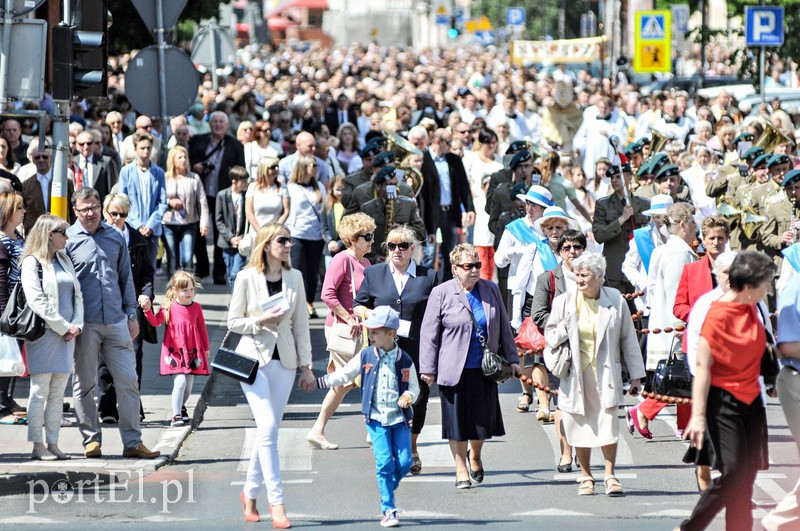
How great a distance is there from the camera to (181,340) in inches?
504

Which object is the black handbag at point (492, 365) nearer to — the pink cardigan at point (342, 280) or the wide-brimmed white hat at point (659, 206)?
the pink cardigan at point (342, 280)

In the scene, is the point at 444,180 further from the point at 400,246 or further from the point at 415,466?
the point at 415,466

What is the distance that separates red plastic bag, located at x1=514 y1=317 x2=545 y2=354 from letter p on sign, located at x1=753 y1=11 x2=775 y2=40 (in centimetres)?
1575

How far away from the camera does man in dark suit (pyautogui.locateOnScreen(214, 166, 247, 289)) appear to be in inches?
704

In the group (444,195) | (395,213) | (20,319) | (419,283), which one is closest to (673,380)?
(419,283)

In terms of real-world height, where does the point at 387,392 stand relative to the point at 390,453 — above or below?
above

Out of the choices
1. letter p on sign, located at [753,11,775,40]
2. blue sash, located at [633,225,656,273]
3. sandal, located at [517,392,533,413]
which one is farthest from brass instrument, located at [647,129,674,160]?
sandal, located at [517,392,533,413]

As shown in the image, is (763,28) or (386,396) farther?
(763,28)

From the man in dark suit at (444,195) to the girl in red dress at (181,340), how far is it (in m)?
5.83

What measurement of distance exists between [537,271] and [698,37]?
20.9 meters

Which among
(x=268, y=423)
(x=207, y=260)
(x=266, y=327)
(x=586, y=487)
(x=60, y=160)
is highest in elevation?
(x=60, y=160)

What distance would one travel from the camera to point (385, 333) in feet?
32.7

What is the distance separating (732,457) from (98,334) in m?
4.58

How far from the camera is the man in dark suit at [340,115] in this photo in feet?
95.9
